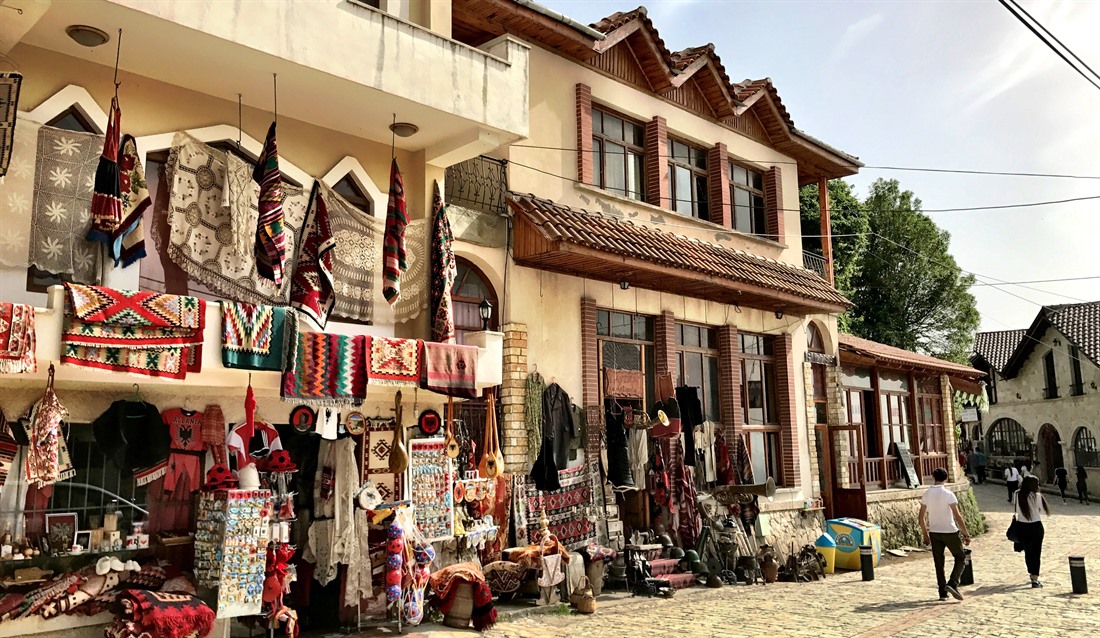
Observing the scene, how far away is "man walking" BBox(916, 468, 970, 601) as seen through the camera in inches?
483

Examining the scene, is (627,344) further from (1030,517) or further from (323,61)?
(323,61)

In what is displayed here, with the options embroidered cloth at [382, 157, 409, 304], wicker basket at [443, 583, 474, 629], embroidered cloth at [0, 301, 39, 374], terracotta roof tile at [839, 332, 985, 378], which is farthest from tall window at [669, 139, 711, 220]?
embroidered cloth at [0, 301, 39, 374]

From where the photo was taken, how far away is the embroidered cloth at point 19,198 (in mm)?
7848

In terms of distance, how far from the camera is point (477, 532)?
1083cm

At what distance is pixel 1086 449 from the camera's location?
3600 cm

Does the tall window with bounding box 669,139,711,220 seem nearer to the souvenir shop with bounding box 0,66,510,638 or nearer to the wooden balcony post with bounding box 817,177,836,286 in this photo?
the wooden balcony post with bounding box 817,177,836,286

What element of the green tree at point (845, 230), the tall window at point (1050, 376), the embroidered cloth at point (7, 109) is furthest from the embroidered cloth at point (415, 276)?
the tall window at point (1050, 376)

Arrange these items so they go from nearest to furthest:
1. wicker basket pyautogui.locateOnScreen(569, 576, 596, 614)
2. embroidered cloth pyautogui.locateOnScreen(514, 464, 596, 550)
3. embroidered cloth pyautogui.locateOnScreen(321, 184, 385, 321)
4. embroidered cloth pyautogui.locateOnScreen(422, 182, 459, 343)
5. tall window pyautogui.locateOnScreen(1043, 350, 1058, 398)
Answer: embroidered cloth pyautogui.locateOnScreen(321, 184, 385, 321)
embroidered cloth pyautogui.locateOnScreen(422, 182, 459, 343)
wicker basket pyautogui.locateOnScreen(569, 576, 596, 614)
embroidered cloth pyautogui.locateOnScreen(514, 464, 596, 550)
tall window pyautogui.locateOnScreen(1043, 350, 1058, 398)

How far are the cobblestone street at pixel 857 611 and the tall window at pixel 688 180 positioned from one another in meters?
6.94

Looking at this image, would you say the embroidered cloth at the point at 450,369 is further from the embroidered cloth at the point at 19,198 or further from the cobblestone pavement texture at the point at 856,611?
the embroidered cloth at the point at 19,198

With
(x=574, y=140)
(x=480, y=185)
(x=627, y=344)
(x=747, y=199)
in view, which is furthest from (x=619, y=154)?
(x=747, y=199)

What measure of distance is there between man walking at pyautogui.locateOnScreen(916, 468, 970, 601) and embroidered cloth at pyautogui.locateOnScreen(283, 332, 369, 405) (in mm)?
8128

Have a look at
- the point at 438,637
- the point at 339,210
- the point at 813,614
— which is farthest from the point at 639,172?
the point at 438,637

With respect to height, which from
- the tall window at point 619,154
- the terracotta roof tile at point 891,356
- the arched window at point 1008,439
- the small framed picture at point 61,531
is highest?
the tall window at point 619,154
